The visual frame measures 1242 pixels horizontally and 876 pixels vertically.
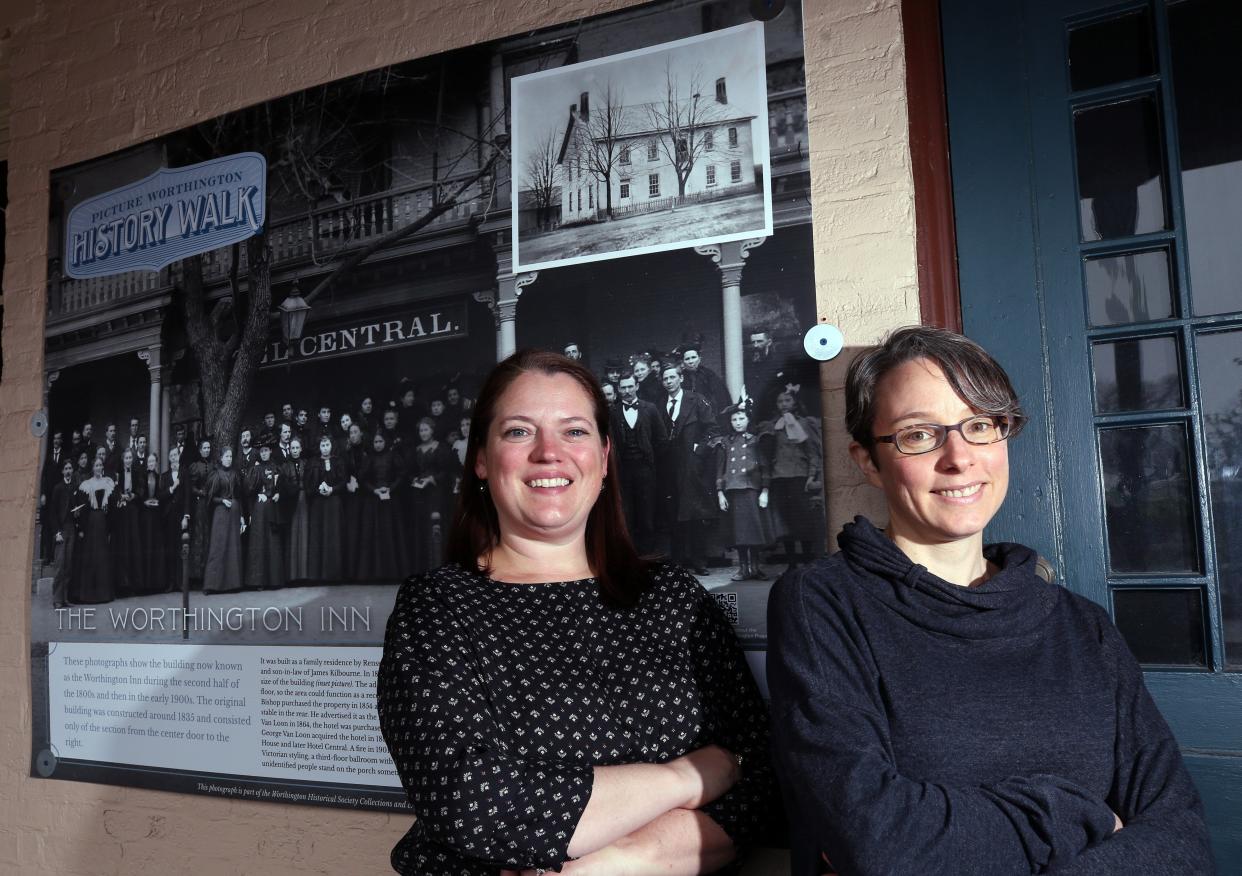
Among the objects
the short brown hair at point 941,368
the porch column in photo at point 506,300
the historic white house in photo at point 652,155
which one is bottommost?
the short brown hair at point 941,368

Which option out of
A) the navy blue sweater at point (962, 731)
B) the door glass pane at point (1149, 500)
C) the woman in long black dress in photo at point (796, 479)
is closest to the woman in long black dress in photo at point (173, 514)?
the woman in long black dress in photo at point (796, 479)

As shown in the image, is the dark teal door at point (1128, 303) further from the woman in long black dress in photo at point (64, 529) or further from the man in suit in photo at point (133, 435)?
the woman in long black dress in photo at point (64, 529)


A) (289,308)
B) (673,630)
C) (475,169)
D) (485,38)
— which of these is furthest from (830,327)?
(289,308)

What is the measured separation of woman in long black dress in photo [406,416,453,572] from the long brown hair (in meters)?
0.41

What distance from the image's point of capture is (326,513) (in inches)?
90.8

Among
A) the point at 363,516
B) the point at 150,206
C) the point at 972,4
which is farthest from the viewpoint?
the point at 150,206

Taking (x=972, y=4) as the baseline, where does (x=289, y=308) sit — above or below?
below

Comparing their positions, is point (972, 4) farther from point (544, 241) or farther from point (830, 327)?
point (544, 241)

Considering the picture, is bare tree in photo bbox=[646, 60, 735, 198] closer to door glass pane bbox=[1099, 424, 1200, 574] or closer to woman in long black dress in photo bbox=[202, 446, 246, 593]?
door glass pane bbox=[1099, 424, 1200, 574]

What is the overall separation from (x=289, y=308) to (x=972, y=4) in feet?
5.64

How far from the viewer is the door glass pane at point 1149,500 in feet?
5.42

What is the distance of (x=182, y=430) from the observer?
2.49 meters

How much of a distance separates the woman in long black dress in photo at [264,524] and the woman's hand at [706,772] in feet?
4.15

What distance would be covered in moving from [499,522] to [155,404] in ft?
4.27
